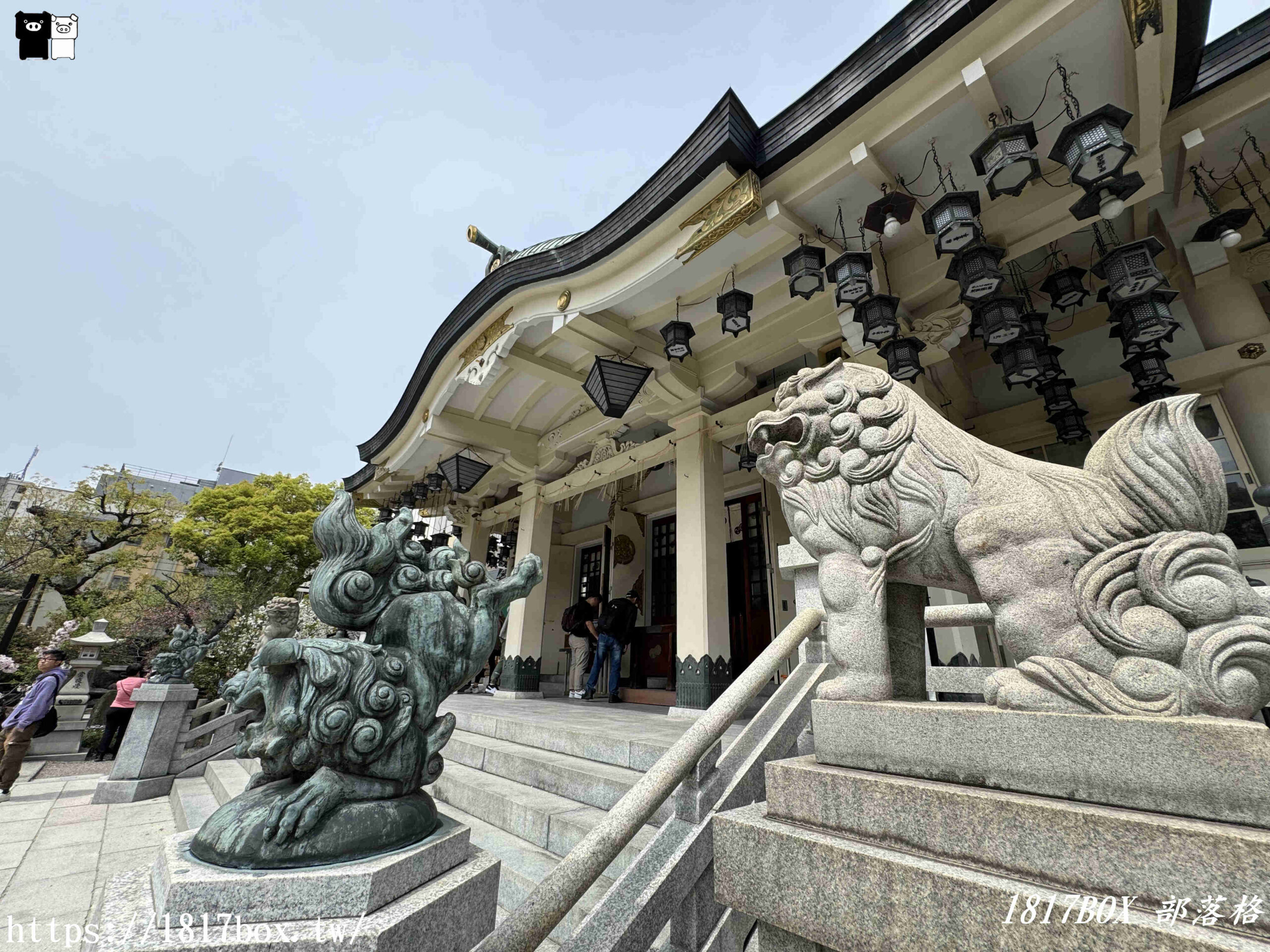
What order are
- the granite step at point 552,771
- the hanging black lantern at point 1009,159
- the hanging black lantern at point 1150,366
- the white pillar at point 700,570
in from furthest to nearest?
the white pillar at point 700,570, the hanging black lantern at point 1150,366, the hanging black lantern at point 1009,159, the granite step at point 552,771

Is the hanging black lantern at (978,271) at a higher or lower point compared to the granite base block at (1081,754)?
higher

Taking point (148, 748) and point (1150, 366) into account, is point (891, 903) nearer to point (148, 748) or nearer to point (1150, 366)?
point (1150, 366)

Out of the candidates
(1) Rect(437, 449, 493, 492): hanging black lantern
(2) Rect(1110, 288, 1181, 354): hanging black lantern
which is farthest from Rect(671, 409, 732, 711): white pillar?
(2) Rect(1110, 288, 1181, 354): hanging black lantern

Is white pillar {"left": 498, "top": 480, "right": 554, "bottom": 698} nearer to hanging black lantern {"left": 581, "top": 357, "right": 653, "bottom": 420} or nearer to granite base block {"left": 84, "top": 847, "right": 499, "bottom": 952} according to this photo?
hanging black lantern {"left": 581, "top": 357, "right": 653, "bottom": 420}

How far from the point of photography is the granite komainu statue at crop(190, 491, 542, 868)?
1.11 metres

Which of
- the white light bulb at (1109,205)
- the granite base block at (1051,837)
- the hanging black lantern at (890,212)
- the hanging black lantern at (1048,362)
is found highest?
the hanging black lantern at (890,212)

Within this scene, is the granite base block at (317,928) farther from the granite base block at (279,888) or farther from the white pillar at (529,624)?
the white pillar at (529,624)

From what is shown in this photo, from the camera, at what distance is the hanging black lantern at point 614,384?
491 cm

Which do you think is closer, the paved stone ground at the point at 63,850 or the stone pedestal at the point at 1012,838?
the stone pedestal at the point at 1012,838

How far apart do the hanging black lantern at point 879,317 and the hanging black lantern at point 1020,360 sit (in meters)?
0.90

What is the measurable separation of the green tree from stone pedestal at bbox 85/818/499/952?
1566 centimetres

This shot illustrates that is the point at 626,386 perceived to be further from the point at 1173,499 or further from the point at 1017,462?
the point at 1173,499

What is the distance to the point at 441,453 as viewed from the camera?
26.4 ft

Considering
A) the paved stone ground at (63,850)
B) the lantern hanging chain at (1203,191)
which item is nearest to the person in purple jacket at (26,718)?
the paved stone ground at (63,850)
